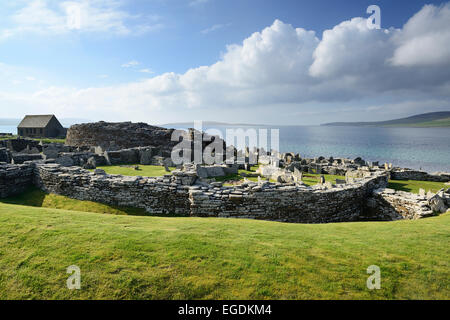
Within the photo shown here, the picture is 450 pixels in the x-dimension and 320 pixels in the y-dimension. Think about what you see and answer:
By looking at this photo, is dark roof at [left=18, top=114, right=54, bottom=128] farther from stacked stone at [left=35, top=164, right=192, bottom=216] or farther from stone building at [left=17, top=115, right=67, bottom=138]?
stacked stone at [left=35, top=164, right=192, bottom=216]

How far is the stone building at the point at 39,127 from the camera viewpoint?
5972cm

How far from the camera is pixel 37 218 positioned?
7.08 metres

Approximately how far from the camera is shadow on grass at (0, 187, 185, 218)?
460 inches

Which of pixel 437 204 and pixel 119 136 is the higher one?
pixel 119 136

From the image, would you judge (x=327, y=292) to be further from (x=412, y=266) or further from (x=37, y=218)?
(x=37, y=218)

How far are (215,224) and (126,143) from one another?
35.4 meters

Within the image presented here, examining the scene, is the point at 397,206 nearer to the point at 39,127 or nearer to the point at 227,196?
the point at 227,196

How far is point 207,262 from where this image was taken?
510 cm

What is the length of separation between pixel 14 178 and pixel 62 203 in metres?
3.91

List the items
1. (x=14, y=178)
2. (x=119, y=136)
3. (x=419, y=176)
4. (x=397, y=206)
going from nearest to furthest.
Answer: (x=397, y=206), (x=14, y=178), (x=419, y=176), (x=119, y=136)

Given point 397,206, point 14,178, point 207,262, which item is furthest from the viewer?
point 14,178

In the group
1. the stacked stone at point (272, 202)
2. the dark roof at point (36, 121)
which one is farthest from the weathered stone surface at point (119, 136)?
the stacked stone at point (272, 202)

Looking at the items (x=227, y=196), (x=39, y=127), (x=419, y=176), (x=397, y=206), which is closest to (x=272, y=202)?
(x=227, y=196)
